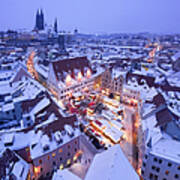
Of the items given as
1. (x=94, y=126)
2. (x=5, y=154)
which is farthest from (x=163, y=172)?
(x=5, y=154)

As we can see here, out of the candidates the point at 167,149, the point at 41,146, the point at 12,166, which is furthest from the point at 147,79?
the point at 12,166

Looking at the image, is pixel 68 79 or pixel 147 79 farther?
pixel 68 79

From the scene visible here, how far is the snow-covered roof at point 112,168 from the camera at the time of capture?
1629cm

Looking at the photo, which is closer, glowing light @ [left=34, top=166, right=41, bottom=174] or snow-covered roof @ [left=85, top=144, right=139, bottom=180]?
snow-covered roof @ [left=85, top=144, right=139, bottom=180]

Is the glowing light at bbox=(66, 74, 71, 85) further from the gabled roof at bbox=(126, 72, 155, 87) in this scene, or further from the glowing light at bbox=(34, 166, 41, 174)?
the glowing light at bbox=(34, 166, 41, 174)

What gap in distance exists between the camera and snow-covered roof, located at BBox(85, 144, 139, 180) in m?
16.3

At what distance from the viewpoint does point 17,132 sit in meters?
28.2

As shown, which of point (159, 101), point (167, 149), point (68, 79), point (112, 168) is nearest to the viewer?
point (112, 168)

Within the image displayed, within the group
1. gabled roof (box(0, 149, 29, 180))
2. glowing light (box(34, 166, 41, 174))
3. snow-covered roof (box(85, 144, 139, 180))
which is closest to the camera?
snow-covered roof (box(85, 144, 139, 180))

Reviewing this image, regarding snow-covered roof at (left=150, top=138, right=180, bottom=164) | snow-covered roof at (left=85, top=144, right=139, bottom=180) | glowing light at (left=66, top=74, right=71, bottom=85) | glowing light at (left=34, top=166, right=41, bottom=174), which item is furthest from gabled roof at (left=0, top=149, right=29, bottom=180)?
glowing light at (left=66, top=74, right=71, bottom=85)

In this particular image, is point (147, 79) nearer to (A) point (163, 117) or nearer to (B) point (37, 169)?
(A) point (163, 117)

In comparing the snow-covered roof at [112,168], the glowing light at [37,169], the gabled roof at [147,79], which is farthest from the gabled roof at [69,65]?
the snow-covered roof at [112,168]

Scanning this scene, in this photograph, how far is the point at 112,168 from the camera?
653 inches

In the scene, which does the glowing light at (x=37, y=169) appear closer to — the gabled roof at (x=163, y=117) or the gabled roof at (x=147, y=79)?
the gabled roof at (x=163, y=117)
